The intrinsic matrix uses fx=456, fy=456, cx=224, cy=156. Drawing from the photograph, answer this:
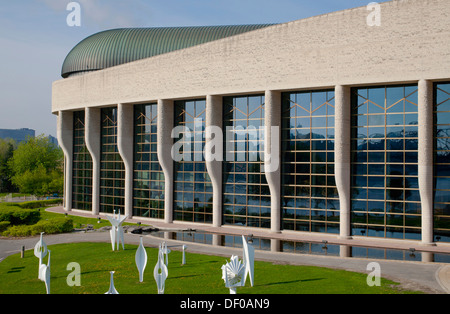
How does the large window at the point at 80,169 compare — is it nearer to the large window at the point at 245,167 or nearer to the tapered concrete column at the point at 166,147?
the tapered concrete column at the point at 166,147

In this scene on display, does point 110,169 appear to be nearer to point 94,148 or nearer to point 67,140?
point 94,148

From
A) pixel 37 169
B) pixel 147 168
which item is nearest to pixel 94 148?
pixel 147 168

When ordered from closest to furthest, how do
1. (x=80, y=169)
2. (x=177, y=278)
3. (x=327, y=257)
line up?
(x=177, y=278)
(x=327, y=257)
(x=80, y=169)

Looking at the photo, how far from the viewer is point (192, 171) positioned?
1539 inches

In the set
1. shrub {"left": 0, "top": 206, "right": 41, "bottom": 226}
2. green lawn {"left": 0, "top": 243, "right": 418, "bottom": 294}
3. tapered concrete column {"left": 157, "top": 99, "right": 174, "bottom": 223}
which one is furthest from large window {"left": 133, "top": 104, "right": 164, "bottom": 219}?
green lawn {"left": 0, "top": 243, "right": 418, "bottom": 294}

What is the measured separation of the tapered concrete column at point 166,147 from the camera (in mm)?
39000

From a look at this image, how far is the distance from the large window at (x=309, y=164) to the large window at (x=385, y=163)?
1702mm

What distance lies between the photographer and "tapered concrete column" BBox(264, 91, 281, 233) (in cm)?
3284

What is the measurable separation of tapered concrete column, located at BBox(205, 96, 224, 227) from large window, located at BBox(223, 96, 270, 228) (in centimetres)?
53

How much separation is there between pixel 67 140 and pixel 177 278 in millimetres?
35062

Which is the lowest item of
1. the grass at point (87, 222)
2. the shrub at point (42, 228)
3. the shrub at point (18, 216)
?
the grass at point (87, 222)

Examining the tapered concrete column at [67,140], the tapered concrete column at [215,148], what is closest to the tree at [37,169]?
the tapered concrete column at [67,140]

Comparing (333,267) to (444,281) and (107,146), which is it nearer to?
(444,281)

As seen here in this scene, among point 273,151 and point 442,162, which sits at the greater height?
point 273,151
